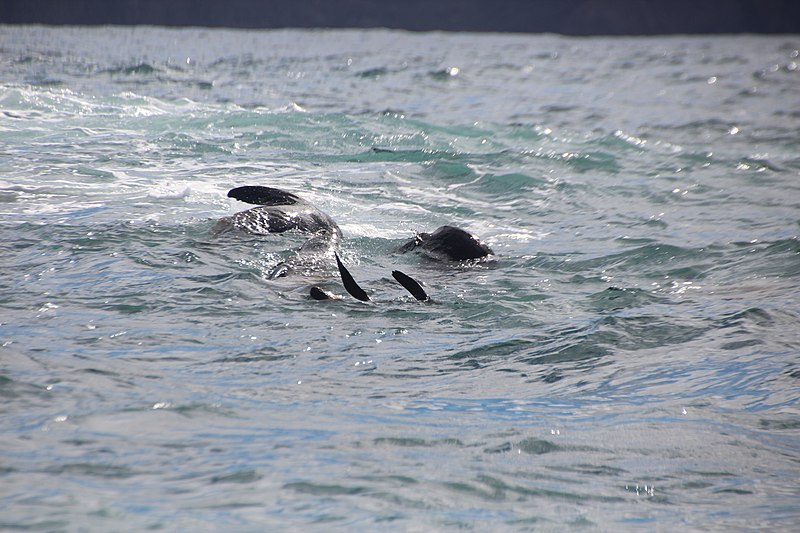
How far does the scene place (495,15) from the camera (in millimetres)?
99250

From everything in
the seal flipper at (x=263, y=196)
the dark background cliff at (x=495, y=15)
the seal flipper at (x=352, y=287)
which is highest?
the seal flipper at (x=352, y=287)

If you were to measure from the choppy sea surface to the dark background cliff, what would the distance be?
82.5m

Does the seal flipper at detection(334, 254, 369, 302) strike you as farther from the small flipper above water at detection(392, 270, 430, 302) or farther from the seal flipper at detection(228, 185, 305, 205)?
the seal flipper at detection(228, 185, 305, 205)

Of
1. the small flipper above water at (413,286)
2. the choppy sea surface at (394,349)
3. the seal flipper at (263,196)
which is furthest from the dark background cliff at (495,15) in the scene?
the small flipper above water at (413,286)

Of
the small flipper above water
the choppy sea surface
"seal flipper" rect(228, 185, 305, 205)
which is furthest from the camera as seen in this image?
"seal flipper" rect(228, 185, 305, 205)

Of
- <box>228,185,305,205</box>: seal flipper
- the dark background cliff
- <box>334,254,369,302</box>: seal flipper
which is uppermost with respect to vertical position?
<box>334,254,369,302</box>: seal flipper

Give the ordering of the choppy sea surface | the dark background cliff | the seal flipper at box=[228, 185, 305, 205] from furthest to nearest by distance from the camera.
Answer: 1. the dark background cliff
2. the seal flipper at box=[228, 185, 305, 205]
3. the choppy sea surface

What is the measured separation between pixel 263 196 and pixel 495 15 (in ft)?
314

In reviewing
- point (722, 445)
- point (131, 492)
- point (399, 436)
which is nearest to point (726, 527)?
point (722, 445)

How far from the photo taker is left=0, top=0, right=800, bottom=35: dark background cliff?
90.9 m

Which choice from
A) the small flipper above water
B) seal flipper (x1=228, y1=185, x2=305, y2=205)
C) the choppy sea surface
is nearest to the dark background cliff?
the choppy sea surface

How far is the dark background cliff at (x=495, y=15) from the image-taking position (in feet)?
298

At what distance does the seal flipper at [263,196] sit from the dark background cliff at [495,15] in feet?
277

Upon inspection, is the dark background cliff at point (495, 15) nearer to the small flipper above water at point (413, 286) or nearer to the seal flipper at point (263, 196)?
the seal flipper at point (263, 196)
